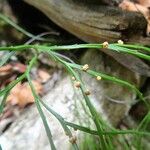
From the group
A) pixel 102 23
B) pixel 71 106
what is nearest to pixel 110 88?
pixel 71 106

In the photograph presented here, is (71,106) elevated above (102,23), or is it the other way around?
(102,23)

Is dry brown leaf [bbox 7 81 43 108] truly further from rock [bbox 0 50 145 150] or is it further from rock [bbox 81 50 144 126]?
rock [bbox 81 50 144 126]

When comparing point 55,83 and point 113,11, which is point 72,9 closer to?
point 113,11

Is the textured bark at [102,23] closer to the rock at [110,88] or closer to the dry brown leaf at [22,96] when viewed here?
the rock at [110,88]

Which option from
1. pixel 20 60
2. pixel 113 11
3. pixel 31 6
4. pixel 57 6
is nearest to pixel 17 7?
pixel 31 6

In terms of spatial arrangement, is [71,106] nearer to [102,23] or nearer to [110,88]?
[110,88]

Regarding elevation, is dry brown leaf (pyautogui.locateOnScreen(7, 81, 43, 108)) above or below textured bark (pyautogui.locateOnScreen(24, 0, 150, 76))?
below

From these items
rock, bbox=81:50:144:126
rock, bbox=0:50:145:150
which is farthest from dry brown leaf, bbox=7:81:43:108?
rock, bbox=81:50:144:126

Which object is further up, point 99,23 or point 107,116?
point 99,23

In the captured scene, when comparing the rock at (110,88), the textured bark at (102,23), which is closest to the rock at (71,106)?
the rock at (110,88)
